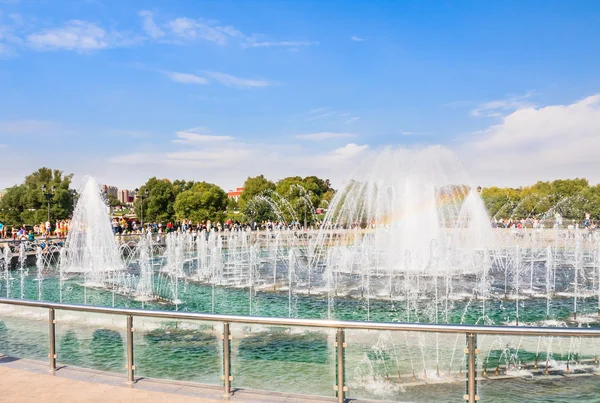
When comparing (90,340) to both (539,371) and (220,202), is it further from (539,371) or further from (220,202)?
(220,202)

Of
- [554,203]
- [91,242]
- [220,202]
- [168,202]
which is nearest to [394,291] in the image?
[91,242]

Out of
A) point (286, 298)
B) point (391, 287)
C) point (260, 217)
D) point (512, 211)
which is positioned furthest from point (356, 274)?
point (512, 211)

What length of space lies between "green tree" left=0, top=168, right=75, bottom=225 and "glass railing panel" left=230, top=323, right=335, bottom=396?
226 feet

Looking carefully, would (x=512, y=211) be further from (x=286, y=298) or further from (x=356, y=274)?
(x=286, y=298)

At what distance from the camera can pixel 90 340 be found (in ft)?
21.5

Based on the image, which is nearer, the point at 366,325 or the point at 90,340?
the point at 366,325

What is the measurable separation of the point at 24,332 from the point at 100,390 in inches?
80.0

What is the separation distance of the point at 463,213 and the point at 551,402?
1572 inches

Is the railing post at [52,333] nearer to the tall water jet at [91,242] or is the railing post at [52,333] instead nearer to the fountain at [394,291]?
the fountain at [394,291]

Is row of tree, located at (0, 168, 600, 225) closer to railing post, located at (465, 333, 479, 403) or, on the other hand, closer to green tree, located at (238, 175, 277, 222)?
green tree, located at (238, 175, 277, 222)

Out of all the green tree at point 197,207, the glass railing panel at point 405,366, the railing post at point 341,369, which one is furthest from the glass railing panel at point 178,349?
the green tree at point 197,207

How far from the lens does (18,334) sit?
6996 millimetres

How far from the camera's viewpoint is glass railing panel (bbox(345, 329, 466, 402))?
502 centimetres

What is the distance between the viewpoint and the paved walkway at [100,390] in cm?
534
